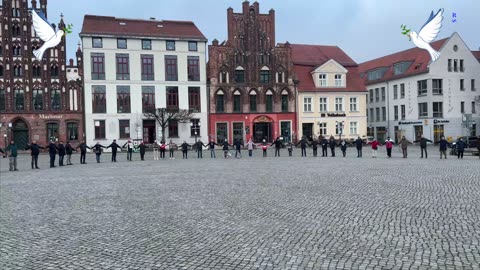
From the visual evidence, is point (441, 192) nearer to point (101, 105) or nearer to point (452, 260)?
point (452, 260)

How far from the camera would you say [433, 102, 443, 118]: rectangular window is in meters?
56.4

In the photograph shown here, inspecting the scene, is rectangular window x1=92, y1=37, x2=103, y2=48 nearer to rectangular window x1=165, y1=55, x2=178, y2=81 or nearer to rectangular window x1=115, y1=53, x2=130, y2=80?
rectangular window x1=115, y1=53, x2=130, y2=80

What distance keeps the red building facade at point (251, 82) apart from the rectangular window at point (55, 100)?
55.5 feet

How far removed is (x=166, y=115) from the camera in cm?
4875

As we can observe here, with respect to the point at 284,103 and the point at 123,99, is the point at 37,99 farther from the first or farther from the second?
the point at 284,103

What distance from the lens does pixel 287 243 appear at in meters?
7.26

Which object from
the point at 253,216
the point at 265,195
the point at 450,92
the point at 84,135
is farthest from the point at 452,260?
the point at 450,92

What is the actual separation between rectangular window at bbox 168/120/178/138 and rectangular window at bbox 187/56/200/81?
5.56 m

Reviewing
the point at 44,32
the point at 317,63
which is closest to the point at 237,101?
the point at 317,63

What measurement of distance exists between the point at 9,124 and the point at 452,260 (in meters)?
48.6

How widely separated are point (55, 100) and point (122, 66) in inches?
322

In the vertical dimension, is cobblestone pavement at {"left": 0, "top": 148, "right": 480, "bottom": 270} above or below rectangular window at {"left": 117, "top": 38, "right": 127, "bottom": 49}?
below

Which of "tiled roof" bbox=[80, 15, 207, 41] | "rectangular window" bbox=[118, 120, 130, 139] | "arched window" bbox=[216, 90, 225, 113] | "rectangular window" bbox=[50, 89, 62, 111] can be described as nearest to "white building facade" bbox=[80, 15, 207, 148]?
"tiled roof" bbox=[80, 15, 207, 41]

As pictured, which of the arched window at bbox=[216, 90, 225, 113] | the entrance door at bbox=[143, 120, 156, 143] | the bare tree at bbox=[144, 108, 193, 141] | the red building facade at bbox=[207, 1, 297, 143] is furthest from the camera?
the arched window at bbox=[216, 90, 225, 113]
